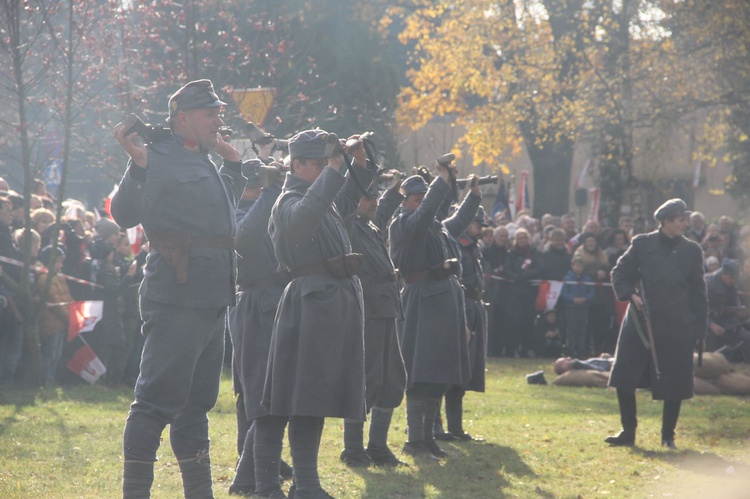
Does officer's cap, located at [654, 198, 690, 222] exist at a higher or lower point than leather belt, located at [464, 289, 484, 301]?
higher

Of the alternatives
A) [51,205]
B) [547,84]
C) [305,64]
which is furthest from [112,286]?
[547,84]

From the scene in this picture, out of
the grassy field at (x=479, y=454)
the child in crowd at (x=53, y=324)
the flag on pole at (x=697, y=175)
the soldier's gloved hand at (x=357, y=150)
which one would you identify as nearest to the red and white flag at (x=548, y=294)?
the grassy field at (x=479, y=454)

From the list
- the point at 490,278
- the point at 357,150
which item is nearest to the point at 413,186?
the point at 357,150

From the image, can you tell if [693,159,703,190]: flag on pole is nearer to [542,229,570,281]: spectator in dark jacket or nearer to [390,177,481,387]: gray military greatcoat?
[542,229,570,281]: spectator in dark jacket

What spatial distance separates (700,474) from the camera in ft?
30.1

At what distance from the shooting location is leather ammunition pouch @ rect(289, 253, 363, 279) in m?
6.40

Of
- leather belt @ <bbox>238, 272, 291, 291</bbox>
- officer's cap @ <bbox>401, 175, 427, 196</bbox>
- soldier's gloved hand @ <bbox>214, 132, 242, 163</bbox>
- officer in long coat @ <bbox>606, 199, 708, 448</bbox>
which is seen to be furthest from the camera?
officer in long coat @ <bbox>606, 199, 708, 448</bbox>

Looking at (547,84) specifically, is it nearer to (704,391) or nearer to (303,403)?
(704,391)

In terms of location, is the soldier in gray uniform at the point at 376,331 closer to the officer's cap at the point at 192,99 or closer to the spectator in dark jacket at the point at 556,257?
the officer's cap at the point at 192,99

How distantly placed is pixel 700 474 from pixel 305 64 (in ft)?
53.1

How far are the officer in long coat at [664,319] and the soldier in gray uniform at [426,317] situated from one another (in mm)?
1803

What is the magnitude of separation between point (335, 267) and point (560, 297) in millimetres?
12561

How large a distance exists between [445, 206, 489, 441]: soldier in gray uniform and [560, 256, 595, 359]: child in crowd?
25.8ft

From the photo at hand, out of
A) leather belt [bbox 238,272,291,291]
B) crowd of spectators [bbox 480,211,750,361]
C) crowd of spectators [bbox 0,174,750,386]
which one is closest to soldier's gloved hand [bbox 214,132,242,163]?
leather belt [bbox 238,272,291,291]
